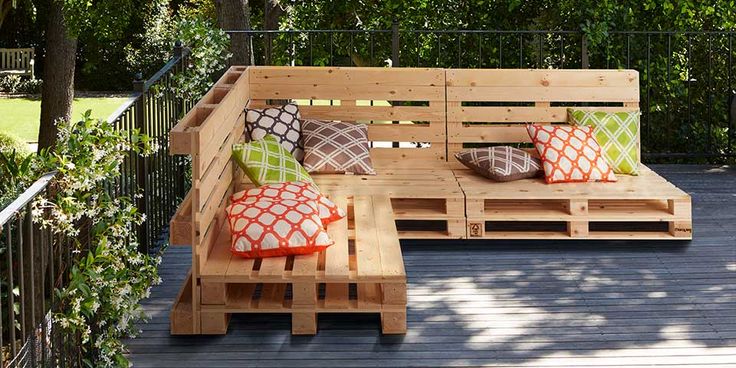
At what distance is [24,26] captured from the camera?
23.8 meters

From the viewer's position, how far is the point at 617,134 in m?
7.04

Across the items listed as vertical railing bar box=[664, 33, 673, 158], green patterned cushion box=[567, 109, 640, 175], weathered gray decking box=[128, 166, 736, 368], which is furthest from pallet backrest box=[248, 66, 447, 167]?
vertical railing bar box=[664, 33, 673, 158]

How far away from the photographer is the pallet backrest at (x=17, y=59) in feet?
76.1

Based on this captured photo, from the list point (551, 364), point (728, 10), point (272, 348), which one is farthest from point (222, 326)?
point (728, 10)

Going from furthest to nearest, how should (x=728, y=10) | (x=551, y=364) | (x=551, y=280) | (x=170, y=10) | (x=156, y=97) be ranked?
(x=170, y=10) → (x=728, y=10) → (x=156, y=97) → (x=551, y=280) → (x=551, y=364)

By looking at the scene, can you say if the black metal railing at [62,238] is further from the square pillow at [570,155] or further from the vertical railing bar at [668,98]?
the vertical railing bar at [668,98]

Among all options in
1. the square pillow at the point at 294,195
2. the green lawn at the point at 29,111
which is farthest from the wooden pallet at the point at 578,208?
the green lawn at the point at 29,111

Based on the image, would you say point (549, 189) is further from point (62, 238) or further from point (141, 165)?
point (62, 238)

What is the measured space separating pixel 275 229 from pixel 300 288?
39 cm

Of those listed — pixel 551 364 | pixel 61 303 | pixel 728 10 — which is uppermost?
pixel 728 10

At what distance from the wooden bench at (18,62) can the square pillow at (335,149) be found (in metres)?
17.4

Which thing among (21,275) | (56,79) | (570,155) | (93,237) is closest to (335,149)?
(570,155)

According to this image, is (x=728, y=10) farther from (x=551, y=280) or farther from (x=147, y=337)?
(x=147, y=337)

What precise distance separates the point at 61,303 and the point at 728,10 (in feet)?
23.0
